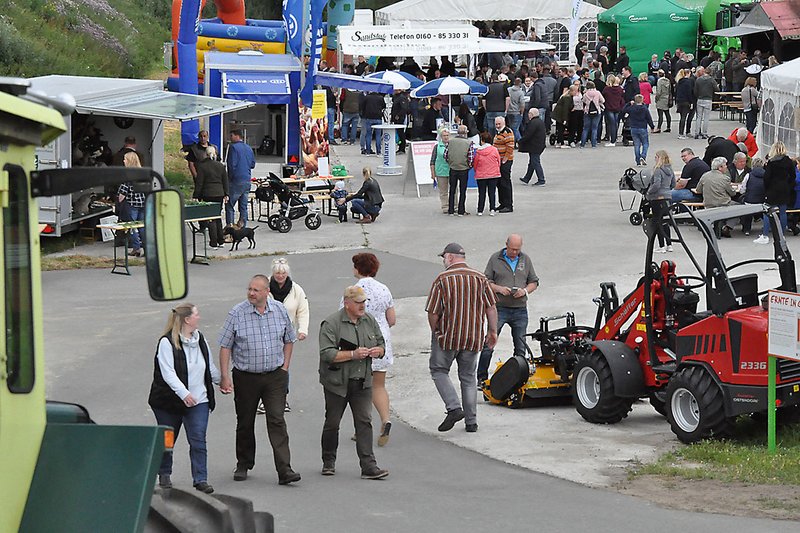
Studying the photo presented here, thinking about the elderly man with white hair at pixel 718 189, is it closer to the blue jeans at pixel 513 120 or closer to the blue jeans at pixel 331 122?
the blue jeans at pixel 513 120

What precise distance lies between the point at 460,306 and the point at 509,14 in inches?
1375

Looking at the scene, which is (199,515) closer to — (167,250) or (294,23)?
(167,250)

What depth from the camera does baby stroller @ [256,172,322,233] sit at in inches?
947

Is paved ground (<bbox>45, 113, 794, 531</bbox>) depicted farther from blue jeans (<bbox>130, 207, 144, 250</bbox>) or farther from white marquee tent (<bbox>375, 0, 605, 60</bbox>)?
white marquee tent (<bbox>375, 0, 605, 60</bbox>)

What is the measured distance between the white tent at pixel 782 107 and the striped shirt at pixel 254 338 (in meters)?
17.9

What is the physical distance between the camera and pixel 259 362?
10.5 metres

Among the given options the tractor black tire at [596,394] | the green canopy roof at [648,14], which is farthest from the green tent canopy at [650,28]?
the tractor black tire at [596,394]

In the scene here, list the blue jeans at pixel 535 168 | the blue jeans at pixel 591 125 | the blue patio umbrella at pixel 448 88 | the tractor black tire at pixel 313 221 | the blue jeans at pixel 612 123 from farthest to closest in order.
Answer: the blue jeans at pixel 612 123 → the blue jeans at pixel 591 125 → the blue patio umbrella at pixel 448 88 → the blue jeans at pixel 535 168 → the tractor black tire at pixel 313 221

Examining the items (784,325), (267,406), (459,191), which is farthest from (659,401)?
(459,191)

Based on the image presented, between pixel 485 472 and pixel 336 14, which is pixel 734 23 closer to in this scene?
pixel 336 14

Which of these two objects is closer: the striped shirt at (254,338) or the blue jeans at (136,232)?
the striped shirt at (254,338)

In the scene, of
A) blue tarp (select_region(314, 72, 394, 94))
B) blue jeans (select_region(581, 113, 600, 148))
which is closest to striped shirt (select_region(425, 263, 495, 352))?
blue tarp (select_region(314, 72, 394, 94))

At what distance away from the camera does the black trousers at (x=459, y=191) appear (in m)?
25.0

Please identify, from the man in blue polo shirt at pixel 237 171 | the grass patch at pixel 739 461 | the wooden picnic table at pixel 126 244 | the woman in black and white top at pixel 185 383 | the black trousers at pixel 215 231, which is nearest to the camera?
the woman in black and white top at pixel 185 383
